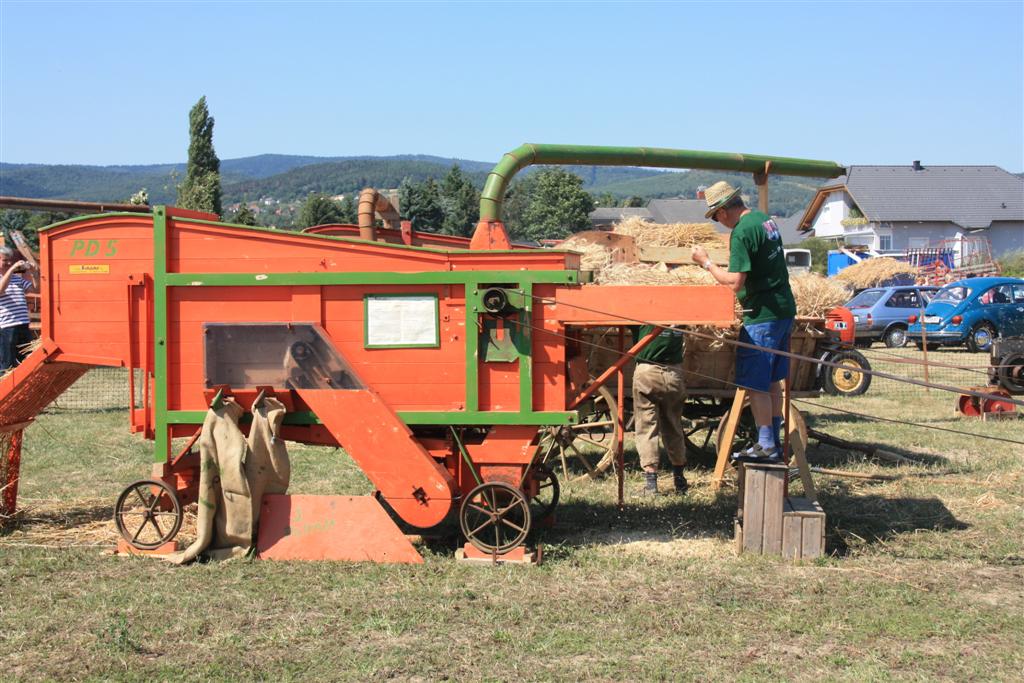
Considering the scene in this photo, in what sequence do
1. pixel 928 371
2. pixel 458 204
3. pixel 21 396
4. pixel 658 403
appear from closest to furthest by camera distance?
1. pixel 21 396
2. pixel 658 403
3. pixel 928 371
4. pixel 458 204

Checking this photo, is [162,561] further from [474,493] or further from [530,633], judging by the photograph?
[530,633]

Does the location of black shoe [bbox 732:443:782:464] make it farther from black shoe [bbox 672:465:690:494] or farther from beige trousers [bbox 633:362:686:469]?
black shoe [bbox 672:465:690:494]

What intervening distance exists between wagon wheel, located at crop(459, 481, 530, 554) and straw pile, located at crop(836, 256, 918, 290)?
104 feet

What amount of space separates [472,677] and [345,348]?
274cm

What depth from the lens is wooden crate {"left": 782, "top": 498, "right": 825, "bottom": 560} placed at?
21.6 ft

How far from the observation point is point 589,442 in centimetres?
1075

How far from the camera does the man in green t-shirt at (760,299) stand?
6.68 m

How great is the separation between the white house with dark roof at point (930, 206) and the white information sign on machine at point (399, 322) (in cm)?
5831

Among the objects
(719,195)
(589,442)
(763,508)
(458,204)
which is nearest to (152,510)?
(763,508)

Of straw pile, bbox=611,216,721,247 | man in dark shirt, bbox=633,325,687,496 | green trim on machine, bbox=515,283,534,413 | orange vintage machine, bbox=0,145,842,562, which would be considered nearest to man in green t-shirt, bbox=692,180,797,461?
orange vintage machine, bbox=0,145,842,562

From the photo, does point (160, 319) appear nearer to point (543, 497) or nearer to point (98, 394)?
point (543, 497)

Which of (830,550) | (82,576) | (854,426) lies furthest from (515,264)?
(854,426)

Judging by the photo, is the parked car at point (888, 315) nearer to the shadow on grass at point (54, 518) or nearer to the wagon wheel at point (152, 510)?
the shadow on grass at point (54, 518)

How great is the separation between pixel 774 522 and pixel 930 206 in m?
64.0
